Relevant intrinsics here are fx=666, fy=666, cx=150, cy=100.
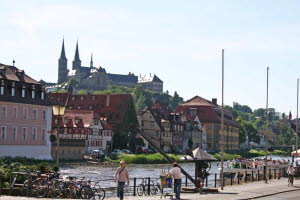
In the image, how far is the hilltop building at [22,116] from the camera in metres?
77.8

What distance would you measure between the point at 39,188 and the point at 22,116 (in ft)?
174

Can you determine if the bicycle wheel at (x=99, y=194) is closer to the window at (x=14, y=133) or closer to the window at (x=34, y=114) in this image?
the window at (x=14, y=133)

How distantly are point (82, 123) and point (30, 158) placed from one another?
2598 cm

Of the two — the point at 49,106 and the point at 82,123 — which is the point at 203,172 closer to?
the point at 49,106

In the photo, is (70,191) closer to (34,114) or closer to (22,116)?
(22,116)

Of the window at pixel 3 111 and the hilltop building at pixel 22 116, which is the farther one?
the hilltop building at pixel 22 116

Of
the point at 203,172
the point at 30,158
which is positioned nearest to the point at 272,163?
the point at 30,158

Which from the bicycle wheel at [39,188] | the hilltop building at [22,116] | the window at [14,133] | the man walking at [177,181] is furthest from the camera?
the window at [14,133]

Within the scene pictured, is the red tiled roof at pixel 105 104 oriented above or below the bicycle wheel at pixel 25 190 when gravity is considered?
above

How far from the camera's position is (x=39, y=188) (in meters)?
28.9

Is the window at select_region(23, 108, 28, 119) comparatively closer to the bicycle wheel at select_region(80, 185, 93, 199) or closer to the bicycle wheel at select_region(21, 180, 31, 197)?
the bicycle wheel at select_region(21, 180, 31, 197)

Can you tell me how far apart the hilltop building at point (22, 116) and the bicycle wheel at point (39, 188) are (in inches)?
1930

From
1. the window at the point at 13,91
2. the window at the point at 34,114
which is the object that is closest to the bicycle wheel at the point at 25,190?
the window at the point at 13,91

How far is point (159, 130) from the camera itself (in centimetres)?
13825
